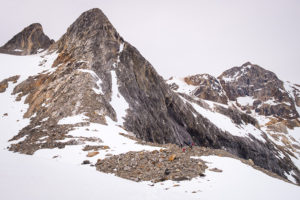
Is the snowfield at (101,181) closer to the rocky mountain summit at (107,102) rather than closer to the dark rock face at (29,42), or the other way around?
the rocky mountain summit at (107,102)

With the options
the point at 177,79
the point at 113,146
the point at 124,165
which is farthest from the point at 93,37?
the point at 177,79

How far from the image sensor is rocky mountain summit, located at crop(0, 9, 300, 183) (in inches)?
816

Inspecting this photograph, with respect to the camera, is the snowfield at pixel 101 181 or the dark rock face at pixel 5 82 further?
the dark rock face at pixel 5 82

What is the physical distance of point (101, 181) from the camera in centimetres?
694

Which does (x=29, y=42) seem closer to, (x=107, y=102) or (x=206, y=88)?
(x=107, y=102)

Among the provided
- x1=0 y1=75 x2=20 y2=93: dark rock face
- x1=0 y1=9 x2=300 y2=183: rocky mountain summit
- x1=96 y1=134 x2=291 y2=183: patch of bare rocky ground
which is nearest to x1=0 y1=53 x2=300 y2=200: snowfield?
x1=96 y1=134 x2=291 y2=183: patch of bare rocky ground

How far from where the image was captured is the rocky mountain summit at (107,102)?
816 inches

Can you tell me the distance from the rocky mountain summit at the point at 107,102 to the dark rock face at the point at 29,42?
127ft

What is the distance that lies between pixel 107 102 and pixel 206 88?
505 ft

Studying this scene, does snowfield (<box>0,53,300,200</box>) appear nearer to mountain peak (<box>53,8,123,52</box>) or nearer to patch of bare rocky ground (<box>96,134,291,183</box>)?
patch of bare rocky ground (<box>96,134,291,183</box>)

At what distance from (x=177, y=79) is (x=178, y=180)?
7359 inches

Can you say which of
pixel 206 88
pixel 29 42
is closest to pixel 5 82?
pixel 29 42

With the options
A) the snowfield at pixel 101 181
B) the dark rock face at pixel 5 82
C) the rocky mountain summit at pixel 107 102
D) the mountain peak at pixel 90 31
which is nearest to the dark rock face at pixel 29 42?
the mountain peak at pixel 90 31

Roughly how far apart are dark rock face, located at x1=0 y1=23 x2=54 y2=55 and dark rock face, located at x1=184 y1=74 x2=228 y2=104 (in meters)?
121
